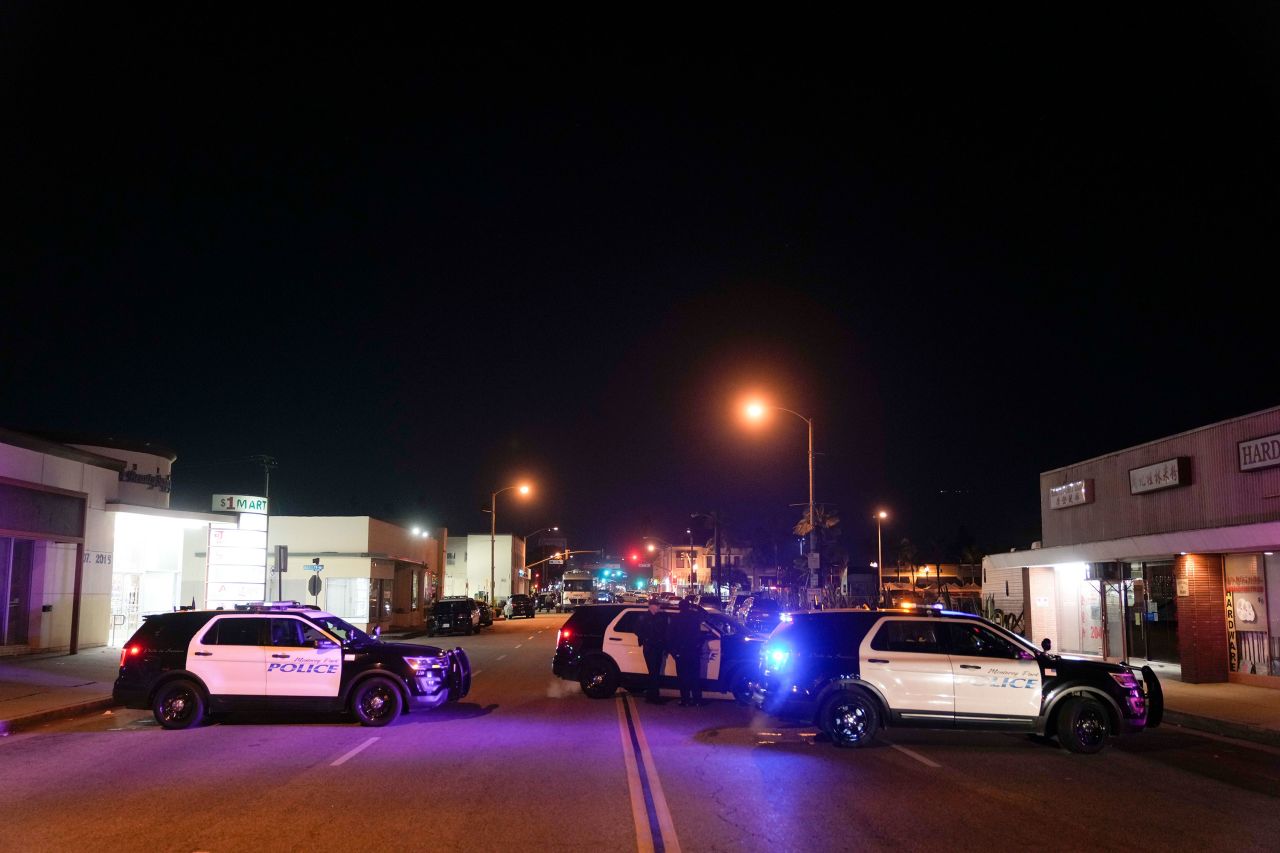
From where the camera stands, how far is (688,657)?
58.9ft

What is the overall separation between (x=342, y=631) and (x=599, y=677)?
4934 mm

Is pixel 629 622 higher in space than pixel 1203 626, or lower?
higher

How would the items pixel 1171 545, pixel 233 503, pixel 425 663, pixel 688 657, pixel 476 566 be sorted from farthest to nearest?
pixel 476 566 → pixel 233 503 → pixel 1171 545 → pixel 688 657 → pixel 425 663

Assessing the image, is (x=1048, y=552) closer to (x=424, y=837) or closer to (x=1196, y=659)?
(x=1196, y=659)

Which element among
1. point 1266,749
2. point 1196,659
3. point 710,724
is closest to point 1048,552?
point 1196,659

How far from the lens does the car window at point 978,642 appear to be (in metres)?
13.4

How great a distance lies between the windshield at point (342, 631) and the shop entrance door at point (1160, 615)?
19315 millimetres

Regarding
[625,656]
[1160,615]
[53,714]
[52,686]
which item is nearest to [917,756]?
[625,656]

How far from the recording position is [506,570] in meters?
96.9

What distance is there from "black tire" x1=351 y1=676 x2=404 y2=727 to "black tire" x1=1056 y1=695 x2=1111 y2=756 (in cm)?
923

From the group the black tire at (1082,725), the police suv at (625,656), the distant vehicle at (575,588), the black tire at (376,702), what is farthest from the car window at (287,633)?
the distant vehicle at (575,588)

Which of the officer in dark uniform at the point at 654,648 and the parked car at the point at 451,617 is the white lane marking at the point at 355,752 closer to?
the officer in dark uniform at the point at 654,648

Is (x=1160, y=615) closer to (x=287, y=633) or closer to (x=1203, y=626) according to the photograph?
(x=1203, y=626)

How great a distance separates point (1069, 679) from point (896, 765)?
9.57 feet
